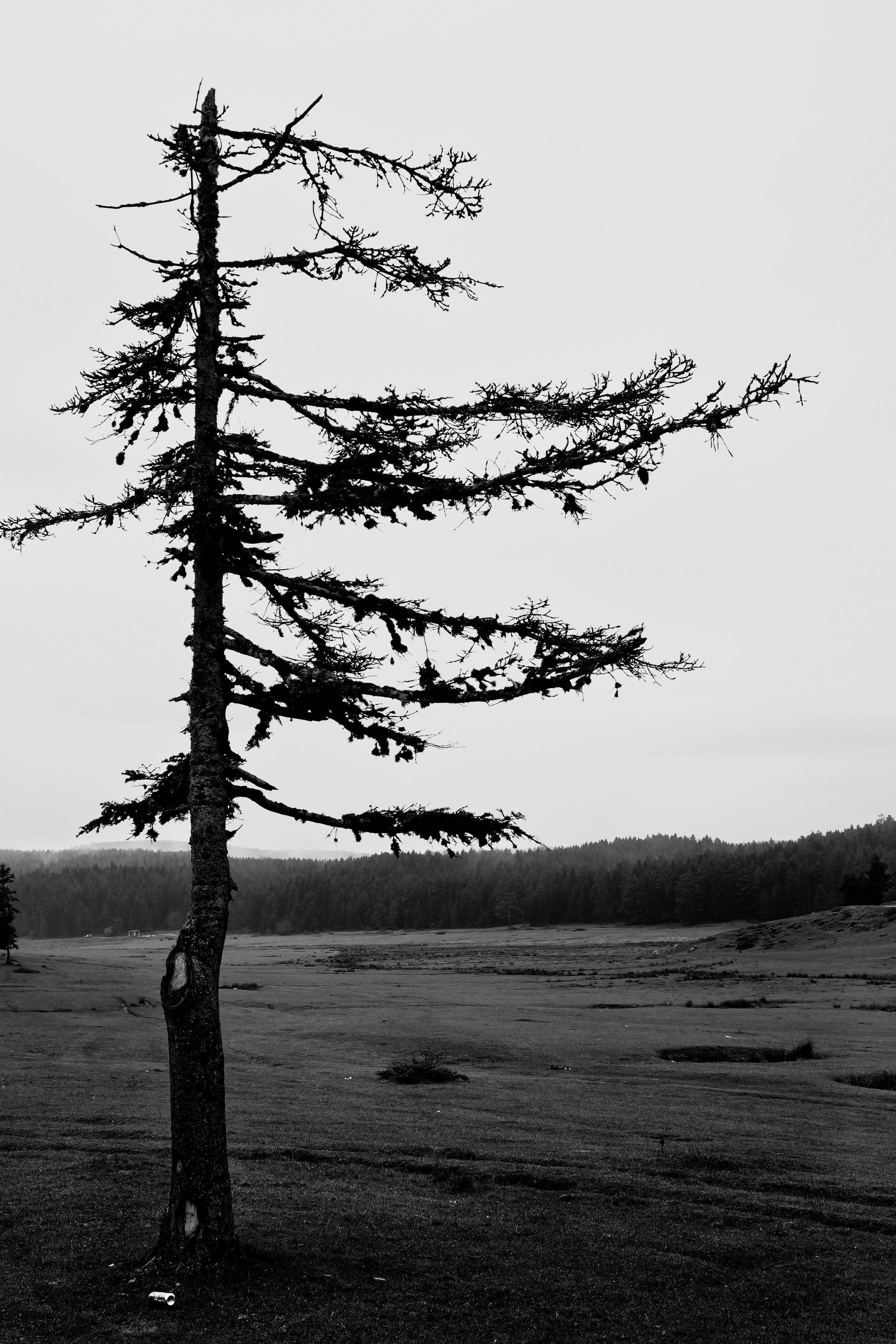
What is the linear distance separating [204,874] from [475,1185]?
8.27m

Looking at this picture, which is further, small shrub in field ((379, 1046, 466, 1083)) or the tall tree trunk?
small shrub in field ((379, 1046, 466, 1083))

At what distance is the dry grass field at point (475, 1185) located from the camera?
33.9 feet

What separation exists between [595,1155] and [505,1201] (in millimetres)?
3856

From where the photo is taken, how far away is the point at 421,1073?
2884cm

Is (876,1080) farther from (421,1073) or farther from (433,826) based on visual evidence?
(433,826)

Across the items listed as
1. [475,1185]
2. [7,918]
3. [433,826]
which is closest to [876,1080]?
[475,1185]

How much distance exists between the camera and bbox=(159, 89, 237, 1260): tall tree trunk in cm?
1059

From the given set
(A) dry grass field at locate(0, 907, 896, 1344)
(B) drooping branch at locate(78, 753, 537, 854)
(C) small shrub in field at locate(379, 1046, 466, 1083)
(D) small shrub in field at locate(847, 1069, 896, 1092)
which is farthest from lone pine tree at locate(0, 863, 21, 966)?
(B) drooping branch at locate(78, 753, 537, 854)

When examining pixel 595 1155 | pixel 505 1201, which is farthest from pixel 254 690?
pixel 595 1155

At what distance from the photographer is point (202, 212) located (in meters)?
12.2

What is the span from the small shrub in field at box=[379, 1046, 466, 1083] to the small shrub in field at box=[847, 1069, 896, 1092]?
11.6 m

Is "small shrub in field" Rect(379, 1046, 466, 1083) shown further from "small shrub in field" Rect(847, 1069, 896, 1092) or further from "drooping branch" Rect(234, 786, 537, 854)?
"drooping branch" Rect(234, 786, 537, 854)

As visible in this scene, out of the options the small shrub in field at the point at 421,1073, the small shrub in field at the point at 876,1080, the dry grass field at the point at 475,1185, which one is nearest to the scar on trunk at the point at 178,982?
the dry grass field at the point at 475,1185

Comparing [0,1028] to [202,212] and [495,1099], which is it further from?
[202,212]
